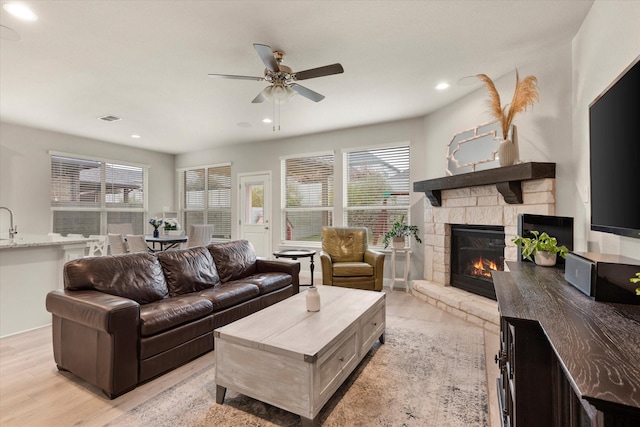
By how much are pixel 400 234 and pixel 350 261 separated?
0.93 m

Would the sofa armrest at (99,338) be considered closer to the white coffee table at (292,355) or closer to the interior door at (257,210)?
the white coffee table at (292,355)

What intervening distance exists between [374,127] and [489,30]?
2.69 metres

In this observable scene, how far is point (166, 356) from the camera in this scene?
2.26 metres

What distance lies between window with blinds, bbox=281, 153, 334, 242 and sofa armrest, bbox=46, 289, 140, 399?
390 centimetres

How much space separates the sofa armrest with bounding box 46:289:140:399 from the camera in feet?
6.40

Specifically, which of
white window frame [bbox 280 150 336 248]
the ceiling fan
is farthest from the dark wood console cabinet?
white window frame [bbox 280 150 336 248]

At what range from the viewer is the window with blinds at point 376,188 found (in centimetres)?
501

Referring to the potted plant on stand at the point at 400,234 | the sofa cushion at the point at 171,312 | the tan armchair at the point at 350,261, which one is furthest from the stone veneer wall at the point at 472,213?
the sofa cushion at the point at 171,312

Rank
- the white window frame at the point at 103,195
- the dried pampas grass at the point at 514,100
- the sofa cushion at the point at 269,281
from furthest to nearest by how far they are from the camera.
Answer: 1. the white window frame at the point at 103,195
2. the sofa cushion at the point at 269,281
3. the dried pampas grass at the point at 514,100

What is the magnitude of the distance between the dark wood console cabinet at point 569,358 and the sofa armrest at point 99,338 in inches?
86.0

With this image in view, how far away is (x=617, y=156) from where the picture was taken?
58.3 inches

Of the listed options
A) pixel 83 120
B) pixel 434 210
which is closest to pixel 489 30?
pixel 434 210

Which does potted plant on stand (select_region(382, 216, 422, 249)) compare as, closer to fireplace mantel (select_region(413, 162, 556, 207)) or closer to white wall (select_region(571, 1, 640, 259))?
fireplace mantel (select_region(413, 162, 556, 207))

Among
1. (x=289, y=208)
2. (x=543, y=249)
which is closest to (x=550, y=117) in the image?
(x=543, y=249)
